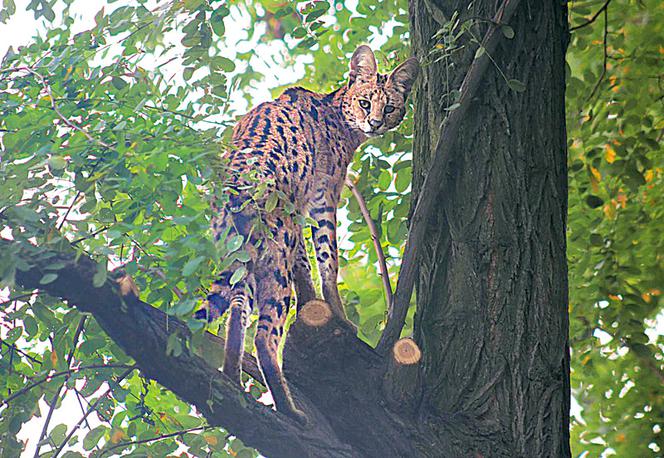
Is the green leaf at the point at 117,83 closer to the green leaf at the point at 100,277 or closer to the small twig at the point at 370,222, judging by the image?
the small twig at the point at 370,222

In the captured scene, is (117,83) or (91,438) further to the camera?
(117,83)

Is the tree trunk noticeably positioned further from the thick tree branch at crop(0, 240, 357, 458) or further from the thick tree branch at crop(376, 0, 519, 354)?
the thick tree branch at crop(0, 240, 357, 458)

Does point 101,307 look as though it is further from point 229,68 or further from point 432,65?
point 432,65

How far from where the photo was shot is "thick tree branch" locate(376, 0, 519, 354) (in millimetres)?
3818

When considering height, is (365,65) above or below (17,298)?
above

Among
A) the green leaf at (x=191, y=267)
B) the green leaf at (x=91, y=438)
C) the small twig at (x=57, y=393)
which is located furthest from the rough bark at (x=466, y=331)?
the green leaf at (x=91, y=438)

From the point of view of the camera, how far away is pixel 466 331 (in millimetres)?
3793

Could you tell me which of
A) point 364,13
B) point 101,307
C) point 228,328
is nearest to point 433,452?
point 228,328

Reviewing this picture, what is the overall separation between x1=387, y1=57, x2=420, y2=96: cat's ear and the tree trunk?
121 millimetres

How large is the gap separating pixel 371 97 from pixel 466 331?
1440mm

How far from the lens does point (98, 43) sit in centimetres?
462

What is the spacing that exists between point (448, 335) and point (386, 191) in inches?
65.4

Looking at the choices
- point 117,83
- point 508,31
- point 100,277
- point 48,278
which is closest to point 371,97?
point 508,31

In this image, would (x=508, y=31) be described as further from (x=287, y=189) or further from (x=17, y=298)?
(x=17, y=298)
